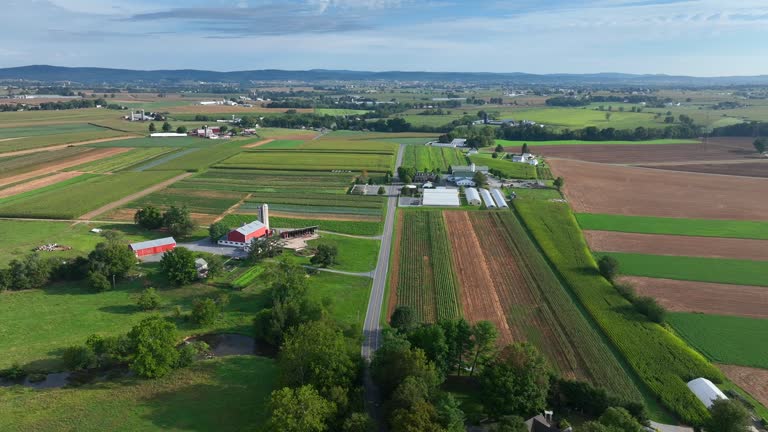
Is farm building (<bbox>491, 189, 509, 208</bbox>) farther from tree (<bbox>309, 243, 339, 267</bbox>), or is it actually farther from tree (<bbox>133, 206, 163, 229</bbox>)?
tree (<bbox>133, 206, 163, 229</bbox>)

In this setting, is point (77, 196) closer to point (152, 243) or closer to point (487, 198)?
point (152, 243)

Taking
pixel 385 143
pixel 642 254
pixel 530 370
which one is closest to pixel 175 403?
pixel 530 370

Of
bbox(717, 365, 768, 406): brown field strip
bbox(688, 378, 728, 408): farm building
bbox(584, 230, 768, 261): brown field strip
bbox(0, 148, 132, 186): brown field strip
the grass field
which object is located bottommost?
bbox(717, 365, 768, 406): brown field strip

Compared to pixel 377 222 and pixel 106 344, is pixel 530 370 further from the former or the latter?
pixel 377 222

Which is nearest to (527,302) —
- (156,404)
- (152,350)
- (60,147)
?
(156,404)

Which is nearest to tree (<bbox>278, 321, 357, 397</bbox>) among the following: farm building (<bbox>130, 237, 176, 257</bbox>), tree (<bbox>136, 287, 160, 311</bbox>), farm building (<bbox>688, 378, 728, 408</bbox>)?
tree (<bbox>136, 287, 160, 311</bbox>)
